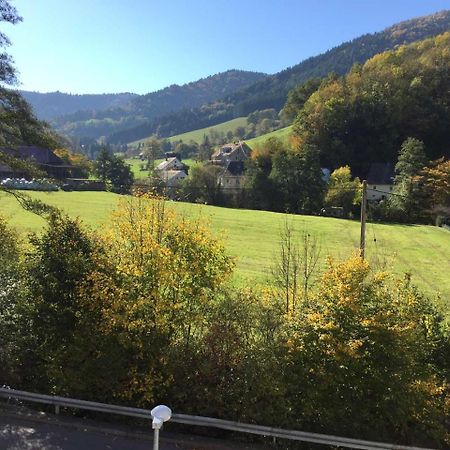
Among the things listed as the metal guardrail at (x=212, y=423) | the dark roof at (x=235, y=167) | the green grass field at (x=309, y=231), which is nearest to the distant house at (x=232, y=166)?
the dark roof at (x=235, y=167)

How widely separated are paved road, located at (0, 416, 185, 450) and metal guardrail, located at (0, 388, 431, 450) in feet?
1.70

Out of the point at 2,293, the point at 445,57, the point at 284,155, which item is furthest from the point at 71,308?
the point at 445,57

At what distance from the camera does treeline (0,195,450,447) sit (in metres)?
10.8

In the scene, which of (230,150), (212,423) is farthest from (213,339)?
(230,150)

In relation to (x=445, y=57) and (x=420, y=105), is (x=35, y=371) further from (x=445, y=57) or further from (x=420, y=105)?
(x=445, y=57)

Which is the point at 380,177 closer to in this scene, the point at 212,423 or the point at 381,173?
the point at 381,173

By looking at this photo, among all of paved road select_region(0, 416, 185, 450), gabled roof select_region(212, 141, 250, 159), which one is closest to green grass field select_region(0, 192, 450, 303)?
paved road select_region(0, 416, 185, 450)

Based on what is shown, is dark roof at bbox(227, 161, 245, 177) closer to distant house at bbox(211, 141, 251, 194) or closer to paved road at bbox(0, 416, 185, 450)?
distant house at bbox(211, 141, 251, 194)

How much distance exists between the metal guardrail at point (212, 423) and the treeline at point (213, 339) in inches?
17.8

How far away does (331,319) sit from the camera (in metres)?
11.0

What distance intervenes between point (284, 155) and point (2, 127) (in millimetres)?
67076

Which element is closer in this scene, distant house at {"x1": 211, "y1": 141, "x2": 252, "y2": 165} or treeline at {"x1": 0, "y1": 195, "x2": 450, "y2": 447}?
treeline at {"x1": 0, "y1": 195, "x2": 450, "y2": 447}

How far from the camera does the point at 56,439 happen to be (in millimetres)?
10250

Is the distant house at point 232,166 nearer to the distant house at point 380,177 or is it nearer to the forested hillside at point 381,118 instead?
the forested hillside at point 381,118
